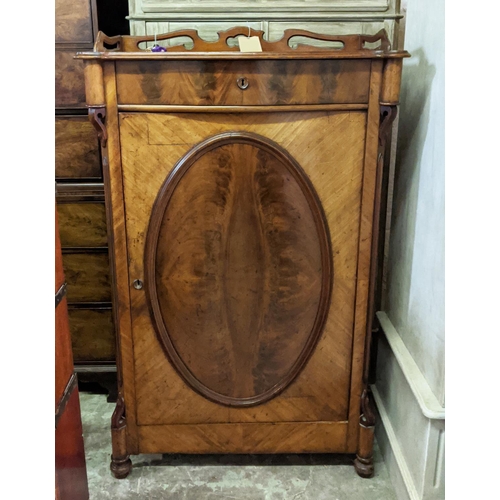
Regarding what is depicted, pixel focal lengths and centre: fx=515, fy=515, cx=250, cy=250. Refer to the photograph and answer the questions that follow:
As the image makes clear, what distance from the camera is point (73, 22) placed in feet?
4.95

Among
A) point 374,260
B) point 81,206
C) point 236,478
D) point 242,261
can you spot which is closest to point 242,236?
point 242,261

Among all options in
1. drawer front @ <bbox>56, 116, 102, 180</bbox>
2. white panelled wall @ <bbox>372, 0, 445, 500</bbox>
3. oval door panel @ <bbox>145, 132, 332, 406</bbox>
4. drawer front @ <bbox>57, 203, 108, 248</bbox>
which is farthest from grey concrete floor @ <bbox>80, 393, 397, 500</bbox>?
drawer front @ <bbox>56, 116, 102, 180</bbox>

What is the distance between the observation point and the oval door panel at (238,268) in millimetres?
1271

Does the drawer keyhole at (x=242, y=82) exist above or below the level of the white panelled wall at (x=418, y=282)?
above

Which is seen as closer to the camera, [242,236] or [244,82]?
[244,82]

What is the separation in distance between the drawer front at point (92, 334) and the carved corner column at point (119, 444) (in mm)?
349

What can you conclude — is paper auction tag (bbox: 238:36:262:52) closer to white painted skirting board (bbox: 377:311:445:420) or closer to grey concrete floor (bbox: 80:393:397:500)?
white painted skirting board (bbox: 377:311:445:420)

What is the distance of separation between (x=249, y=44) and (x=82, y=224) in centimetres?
77

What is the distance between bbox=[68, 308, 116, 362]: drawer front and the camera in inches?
68.0

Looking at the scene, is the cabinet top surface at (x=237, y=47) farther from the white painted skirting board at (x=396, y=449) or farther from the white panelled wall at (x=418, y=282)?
the white painted skirting board at (x=396, y=449)

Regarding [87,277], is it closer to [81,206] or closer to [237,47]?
[81,206]

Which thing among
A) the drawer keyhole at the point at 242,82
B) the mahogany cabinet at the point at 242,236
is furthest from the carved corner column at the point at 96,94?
the drawer keyhole at the point at 242,82
